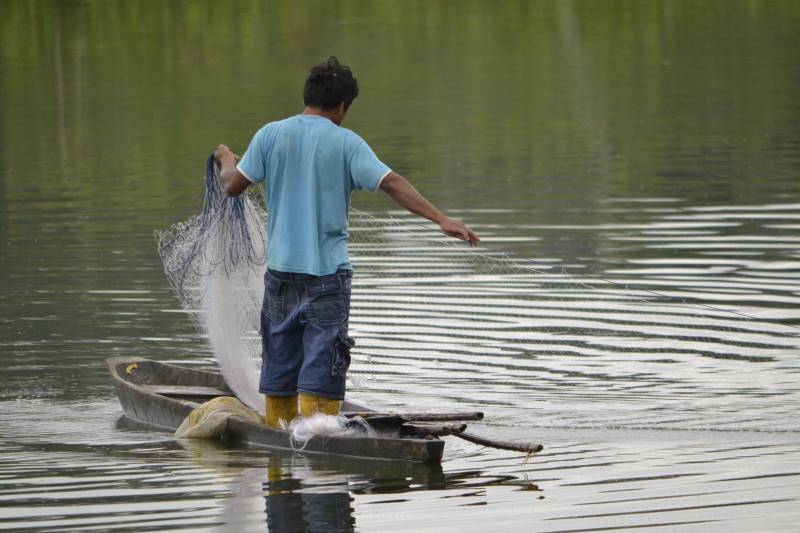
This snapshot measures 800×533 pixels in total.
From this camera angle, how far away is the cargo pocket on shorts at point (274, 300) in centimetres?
799

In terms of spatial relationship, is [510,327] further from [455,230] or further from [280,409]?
[455,230]

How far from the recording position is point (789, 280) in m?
Result: 12.5

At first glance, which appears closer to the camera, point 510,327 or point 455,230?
point 455,230

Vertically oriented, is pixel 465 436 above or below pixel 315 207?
below

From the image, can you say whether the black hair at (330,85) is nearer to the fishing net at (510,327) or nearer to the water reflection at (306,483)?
the fishing net at (510,327)

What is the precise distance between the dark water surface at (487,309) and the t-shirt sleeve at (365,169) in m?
1.37

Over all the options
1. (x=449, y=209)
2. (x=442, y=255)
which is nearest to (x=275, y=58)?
(x=449, y=209)

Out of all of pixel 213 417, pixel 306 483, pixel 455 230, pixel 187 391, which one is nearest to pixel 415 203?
pixel 455 230

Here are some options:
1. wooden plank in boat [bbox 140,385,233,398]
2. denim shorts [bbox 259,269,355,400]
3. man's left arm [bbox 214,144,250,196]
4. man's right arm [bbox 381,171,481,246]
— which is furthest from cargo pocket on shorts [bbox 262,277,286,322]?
wooden plank in boat [bbox 140,385,233,398]

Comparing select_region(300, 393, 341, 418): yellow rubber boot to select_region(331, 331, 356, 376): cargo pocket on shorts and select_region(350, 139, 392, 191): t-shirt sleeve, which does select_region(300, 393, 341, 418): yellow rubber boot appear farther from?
select_region(350, 139, 392, 191): t-shirt sleeve

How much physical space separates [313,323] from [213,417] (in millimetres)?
1004

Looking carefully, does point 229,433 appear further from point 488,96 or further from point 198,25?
point 198,25

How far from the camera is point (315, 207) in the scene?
7.77m

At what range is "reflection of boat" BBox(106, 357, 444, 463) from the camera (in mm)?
7770
